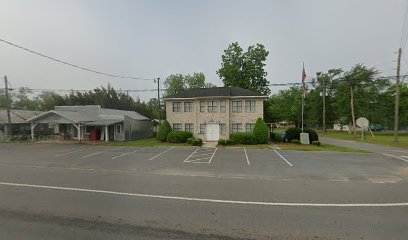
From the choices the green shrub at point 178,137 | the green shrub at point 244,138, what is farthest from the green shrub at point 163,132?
the green shrub at point 244,138

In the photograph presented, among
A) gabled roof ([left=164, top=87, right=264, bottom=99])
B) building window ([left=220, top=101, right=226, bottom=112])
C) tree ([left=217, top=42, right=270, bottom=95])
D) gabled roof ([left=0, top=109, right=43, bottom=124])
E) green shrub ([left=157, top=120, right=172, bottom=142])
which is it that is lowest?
green shrub ([left=157, top=120, right=172, bottom=142])

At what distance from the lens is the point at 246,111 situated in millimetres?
27375

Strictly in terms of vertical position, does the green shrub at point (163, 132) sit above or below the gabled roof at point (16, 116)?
below

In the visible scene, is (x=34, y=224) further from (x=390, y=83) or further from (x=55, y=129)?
(x=390, y=83)

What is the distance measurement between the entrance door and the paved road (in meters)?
15.6

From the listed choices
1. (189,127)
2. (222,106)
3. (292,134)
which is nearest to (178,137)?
(189,127)

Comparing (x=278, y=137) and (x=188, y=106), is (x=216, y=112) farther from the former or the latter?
(x=278, y=137)

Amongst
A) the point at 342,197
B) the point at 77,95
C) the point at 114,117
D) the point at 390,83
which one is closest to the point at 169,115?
the point at 114,117

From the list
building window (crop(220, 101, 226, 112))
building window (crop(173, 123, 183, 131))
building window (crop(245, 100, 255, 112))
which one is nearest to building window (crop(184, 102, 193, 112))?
building window (crop(173, 123, 183, 131))

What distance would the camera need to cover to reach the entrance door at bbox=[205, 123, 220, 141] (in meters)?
27.6

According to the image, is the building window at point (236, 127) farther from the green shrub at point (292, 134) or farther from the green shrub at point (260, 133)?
the green shrub at point (292, 134)

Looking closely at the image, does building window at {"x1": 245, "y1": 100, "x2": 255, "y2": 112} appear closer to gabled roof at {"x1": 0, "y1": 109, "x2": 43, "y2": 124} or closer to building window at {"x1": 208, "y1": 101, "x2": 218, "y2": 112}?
building window at {"x1": 208, "y1": 101, "x2": 218, "y2": 112}

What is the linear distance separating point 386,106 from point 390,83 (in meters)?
5.52

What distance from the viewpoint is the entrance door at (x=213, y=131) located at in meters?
27.6
